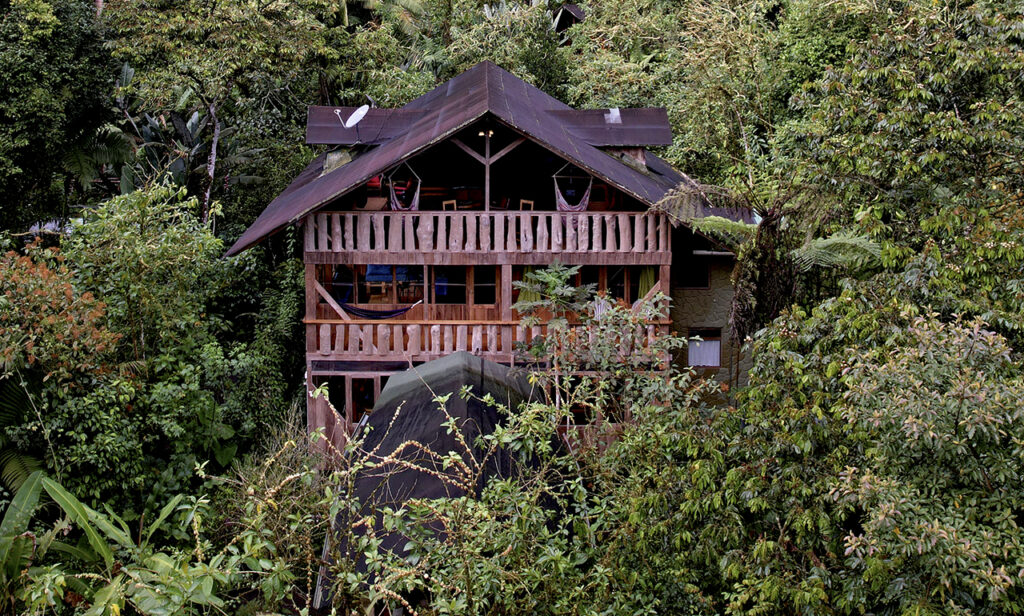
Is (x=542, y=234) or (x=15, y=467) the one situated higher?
(x=542, y=234)

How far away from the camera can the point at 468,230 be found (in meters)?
15.2

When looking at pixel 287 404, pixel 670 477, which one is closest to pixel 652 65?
pixel 287 404

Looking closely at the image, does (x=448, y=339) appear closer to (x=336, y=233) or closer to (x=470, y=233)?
(x=470, y=233)

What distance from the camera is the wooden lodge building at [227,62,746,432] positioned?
49.1 feet

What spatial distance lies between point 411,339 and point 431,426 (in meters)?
4.67

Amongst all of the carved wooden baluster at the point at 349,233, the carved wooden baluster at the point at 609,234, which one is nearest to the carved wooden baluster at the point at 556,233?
the carved wooden baluster at the point at 609,234

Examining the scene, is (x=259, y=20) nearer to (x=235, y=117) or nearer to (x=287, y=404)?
(x=235, y=117)

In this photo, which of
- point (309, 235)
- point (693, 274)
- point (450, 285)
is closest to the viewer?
point (309, 235)

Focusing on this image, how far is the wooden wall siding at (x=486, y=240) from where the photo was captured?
1502cm

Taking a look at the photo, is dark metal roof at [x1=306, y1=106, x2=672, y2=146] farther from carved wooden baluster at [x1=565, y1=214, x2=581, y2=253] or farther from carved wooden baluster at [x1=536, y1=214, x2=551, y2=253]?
carved wooden baluster at [x1=536, y1=214, x2=551, y2=253]

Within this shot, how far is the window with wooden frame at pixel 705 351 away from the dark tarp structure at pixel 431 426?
5.18 meters

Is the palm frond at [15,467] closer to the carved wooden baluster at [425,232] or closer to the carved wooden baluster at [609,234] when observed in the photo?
the carved wooden baluster at [425,232]

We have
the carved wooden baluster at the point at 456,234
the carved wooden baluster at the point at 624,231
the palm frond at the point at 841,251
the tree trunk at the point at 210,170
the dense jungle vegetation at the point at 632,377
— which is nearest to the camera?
the dense jungle vegetation at the point at 632,377

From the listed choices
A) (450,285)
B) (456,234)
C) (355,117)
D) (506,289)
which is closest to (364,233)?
(456,234)
